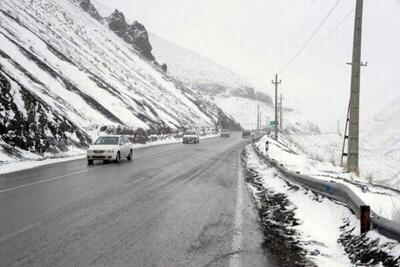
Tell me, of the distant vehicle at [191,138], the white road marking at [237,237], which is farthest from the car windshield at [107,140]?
the distant vehicle at [191,138]

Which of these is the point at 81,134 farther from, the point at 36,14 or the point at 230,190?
the point at 36,14

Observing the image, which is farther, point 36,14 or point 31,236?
point 36,14

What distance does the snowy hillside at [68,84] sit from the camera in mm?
25359

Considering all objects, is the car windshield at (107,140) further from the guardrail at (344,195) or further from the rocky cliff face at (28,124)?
the guardrail at (344,195)

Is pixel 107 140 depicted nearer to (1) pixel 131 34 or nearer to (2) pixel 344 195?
(2) pixel 344 195

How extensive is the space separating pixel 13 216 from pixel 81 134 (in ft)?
81.3

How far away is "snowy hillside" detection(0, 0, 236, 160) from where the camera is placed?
25.4m

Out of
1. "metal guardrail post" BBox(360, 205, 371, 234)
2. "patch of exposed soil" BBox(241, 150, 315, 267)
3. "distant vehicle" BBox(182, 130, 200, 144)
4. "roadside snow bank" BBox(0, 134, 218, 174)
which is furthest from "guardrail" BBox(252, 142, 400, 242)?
"distant vehicle" BBox(182, 130, 200, 144)

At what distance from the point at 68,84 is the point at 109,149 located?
83.3 ft

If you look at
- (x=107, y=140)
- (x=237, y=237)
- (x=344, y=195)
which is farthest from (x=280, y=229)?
(x=107, y=140)

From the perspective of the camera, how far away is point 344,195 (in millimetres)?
7797

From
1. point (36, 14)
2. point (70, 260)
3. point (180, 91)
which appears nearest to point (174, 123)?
point (36, 14)

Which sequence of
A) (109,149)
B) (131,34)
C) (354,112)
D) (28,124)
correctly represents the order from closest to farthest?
1. (354,112)
2. (109,149)
3. (28,124)
4. (131,34)

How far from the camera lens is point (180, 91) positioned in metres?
100
